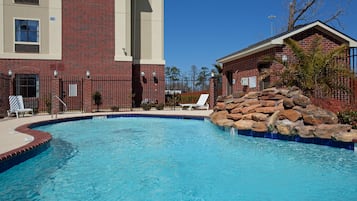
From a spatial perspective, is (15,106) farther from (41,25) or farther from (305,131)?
(305,131)

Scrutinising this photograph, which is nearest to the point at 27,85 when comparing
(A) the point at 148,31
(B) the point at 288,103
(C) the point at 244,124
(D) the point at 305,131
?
(A) the point at 148,31

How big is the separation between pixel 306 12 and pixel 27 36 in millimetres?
20456

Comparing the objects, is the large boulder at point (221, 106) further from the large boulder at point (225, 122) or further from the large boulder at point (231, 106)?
the large boulder at point (225, 122)

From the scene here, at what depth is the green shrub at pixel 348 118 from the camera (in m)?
7.76

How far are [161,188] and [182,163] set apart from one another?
1.56 m

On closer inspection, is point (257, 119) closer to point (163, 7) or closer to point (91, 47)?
point (91, 47)

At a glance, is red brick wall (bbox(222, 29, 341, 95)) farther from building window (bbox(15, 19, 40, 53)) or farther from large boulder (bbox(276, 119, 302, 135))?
building window (bbox(15, 19, 40, 53))

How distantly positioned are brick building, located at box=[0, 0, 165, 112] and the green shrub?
13.9 metres

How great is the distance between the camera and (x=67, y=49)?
19562mm

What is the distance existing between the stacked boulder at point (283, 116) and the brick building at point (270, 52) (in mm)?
2778

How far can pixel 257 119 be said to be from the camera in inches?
363

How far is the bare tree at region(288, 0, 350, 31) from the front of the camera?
2255 centimetres

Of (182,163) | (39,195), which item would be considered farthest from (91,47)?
(39,195)

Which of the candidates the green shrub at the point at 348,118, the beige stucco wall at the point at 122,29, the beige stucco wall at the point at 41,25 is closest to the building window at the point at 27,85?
the beige stucco wall at the point at 41,25
